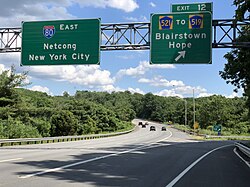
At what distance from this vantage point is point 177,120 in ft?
545

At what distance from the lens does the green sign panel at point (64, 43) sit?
21906mm

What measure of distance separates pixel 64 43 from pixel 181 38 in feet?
22.3

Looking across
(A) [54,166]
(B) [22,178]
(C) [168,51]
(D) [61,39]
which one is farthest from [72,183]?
(D) [61,39]

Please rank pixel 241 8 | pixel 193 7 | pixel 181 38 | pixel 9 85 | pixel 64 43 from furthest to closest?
pixel 9 85 < pixel 193 7 < pixel 64 43 < pixel 181 38 < pixel 241 8

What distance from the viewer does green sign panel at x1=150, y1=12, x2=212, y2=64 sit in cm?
2019

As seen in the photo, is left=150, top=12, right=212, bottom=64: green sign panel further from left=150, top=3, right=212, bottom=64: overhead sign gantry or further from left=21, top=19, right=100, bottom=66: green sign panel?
left=21, top=19, right=100, bottom=66: green sign panel

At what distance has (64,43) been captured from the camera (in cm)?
2211

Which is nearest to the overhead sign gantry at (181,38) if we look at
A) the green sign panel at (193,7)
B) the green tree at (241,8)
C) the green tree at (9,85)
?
the green sign panel at (193,7)

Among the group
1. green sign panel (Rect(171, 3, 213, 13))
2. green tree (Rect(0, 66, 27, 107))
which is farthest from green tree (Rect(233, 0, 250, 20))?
green tree (Rect(0, 66, 27, 107))

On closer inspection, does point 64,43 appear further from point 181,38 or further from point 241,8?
point 241,8

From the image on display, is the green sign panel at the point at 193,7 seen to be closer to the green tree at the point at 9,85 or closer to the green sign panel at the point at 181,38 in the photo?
the green sign panel at the point at 181,38

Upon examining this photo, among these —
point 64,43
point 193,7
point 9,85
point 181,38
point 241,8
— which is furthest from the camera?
point 9,85

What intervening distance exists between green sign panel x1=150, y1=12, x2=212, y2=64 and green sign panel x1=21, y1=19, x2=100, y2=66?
3464mm

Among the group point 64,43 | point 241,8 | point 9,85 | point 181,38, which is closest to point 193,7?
point 181,38
